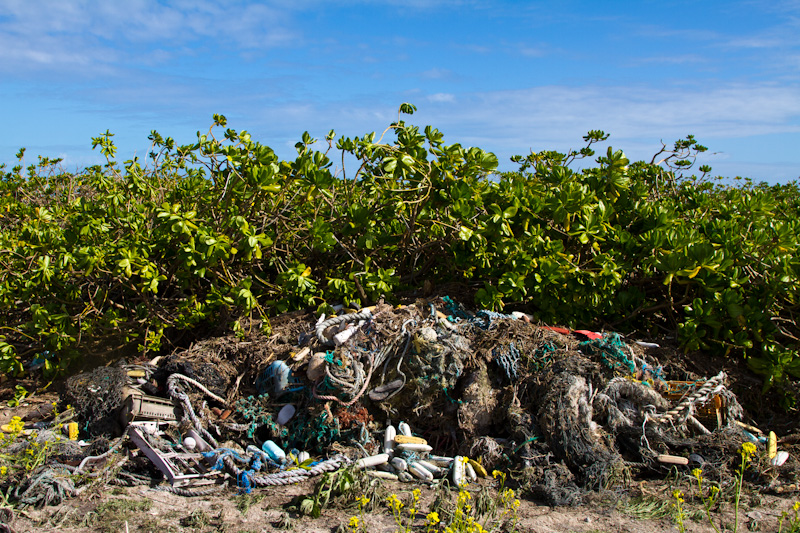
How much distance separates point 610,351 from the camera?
3.99 meters

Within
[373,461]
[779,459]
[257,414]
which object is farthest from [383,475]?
[779,459]

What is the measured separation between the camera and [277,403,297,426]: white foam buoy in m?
3.91

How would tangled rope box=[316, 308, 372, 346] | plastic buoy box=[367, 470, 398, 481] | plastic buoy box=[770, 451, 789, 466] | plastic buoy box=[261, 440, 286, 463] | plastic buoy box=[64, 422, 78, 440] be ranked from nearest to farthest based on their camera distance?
plastic buoy box=[367, 470, 398, 481] < plastic buoy box=[770, 451, 789, 466] < plastic buoy box=[261, 440, 286, 463] < plastic buoy box=[64, 422, 78, 440] < tangled rope box=[316, 308, 372, 346]

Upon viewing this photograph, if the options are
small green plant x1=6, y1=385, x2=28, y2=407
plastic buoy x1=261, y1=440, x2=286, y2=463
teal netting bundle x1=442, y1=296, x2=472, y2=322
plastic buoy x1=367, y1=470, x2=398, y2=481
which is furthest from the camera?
small green plant x1=6, y1=385, x2=28, y2=407

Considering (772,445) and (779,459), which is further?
(772,445)

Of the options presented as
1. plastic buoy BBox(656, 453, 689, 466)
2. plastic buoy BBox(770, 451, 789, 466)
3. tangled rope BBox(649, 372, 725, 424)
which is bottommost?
plastic buoy BBox(770, 451, 789, 466)

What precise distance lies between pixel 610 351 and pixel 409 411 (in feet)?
4.56

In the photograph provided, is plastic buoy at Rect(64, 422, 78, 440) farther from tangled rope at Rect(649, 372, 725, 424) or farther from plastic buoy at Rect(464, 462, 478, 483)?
tangled rope at Rect(649, 372, 725, 424)

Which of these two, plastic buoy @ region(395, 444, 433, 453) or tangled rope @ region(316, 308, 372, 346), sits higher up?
tangled rope @ region(316, 308, 372, 346)

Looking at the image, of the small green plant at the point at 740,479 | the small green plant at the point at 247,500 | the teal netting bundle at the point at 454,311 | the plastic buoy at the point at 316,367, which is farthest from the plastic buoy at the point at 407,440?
the small green plant at the point at 740,479

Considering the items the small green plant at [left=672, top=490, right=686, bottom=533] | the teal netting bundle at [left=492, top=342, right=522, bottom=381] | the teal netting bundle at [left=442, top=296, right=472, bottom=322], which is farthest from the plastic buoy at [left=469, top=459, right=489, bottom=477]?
the teal netting bundle at [left=442, top=296, right=472, bottom=322]

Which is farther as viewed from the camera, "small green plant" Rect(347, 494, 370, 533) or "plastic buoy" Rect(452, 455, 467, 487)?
"plastic buoy" Rect(452, 455, 467, 487)

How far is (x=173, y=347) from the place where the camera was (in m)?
5.03

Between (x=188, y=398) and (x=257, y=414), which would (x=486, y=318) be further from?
(x=188, y=398)
